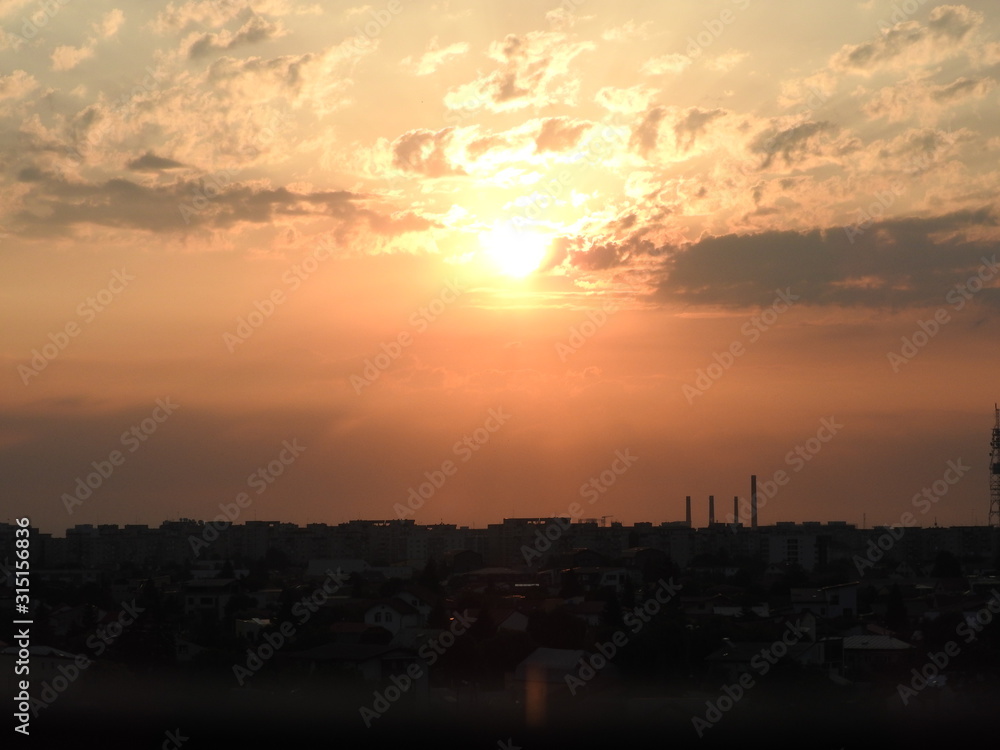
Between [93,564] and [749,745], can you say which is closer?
[749,745]

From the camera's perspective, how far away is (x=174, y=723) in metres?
3.40

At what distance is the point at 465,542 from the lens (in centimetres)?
6122

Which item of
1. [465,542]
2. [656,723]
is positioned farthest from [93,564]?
[656,723]

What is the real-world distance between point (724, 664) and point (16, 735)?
7.67m

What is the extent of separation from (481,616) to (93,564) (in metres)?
40.8

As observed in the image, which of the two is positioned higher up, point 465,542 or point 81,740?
point 465,542

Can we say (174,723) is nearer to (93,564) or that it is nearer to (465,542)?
(93,564)

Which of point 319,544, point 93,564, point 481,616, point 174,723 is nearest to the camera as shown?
point 174,723

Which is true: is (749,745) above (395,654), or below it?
below

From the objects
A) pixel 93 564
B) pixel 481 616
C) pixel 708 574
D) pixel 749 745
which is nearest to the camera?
pixel 749 745

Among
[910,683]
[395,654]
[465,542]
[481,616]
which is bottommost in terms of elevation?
[910,683]

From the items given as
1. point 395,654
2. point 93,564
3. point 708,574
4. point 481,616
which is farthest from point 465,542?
point 395,654

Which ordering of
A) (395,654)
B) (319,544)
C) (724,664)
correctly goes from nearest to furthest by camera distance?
(724,664)
(395,654)
(319,544)

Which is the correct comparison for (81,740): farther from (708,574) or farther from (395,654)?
(708,574)
